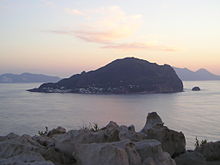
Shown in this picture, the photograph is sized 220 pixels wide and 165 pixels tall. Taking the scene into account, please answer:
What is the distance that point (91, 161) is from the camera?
543 centimetres

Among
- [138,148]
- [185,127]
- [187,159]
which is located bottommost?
[185,127]

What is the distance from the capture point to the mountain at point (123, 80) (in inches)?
5591

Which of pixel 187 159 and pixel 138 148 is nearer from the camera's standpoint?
pixel 138 148

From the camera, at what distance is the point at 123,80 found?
149m

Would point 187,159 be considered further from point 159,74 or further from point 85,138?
point 159,74

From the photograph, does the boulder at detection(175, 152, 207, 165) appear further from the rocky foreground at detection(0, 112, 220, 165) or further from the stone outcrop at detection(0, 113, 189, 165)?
the stone outcrop at detection(0, 113, 189, 165)

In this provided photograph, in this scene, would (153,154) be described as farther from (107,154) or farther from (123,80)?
(123,80)

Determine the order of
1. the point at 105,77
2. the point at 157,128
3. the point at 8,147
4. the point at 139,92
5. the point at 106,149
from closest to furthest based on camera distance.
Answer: the point at 106,149 < the point at 8,147 < the point at 157,128 < the point at 139,92 < the point at 105,77

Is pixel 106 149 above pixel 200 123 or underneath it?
above

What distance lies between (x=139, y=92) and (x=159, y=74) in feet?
80.2

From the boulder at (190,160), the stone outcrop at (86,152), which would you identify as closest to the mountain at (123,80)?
the boulder at (190,160)

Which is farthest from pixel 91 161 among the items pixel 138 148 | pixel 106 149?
pixel 138 148

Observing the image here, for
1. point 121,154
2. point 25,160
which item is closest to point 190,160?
point 121,154

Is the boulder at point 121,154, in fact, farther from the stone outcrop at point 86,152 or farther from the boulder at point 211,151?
the boulder at point 211,151
